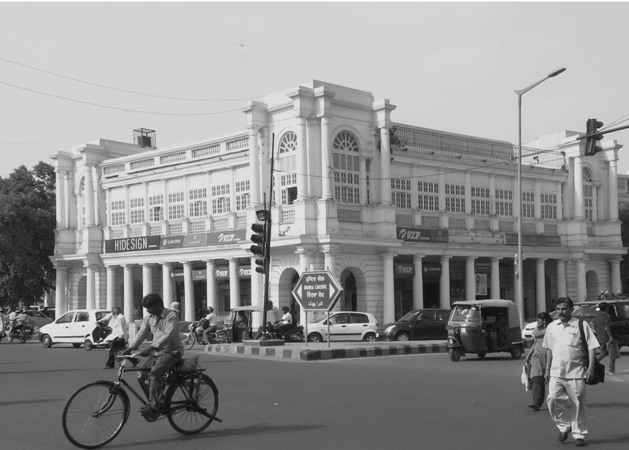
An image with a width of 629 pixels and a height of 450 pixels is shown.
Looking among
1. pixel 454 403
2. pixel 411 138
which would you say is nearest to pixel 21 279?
pixel 411 138

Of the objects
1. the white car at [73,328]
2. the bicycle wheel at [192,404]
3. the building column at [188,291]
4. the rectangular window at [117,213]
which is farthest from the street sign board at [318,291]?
the rectangular window at [117,213]

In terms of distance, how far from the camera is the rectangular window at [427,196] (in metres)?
39.2

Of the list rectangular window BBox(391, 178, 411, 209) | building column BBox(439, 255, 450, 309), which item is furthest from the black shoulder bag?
building column BBox(439, 255, 450, 309)

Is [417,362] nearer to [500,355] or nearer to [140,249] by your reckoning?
[500,355]

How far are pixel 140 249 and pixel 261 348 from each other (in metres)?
20.4

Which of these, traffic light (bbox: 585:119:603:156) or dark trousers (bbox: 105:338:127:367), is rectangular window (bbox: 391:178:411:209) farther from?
dark trousers (bbox: 105:338:127:367)

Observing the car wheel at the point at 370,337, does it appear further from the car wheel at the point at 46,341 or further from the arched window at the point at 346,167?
the car wheel at the point at 46,341

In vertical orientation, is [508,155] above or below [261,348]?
above

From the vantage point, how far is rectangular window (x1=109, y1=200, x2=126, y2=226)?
4525 cm

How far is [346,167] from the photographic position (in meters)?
36.0

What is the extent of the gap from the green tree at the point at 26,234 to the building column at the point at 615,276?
35027 millimetres

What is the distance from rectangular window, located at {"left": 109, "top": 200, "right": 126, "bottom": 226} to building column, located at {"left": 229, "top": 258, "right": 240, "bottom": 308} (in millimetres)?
9954

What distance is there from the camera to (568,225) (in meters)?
45.5

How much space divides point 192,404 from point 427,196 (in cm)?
3170
